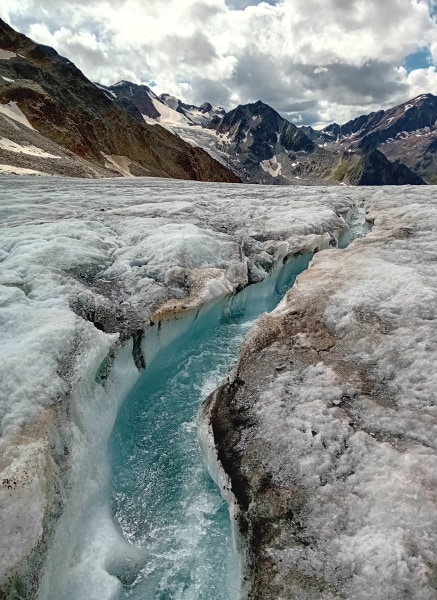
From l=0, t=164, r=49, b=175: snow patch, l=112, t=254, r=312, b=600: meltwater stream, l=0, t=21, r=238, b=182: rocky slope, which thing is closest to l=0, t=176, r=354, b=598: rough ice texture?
l=112, t=254, r=312, b=600: meltwater stream

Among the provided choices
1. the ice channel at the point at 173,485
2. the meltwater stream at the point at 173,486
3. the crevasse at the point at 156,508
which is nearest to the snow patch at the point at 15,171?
the ice channel at the point at 173,485

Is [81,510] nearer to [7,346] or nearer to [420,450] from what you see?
[7,346]

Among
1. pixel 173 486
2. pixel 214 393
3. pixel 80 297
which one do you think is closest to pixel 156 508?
pixel 173 486

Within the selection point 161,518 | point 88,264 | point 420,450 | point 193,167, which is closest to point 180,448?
point 161,518

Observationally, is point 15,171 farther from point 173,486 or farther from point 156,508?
point 156,508

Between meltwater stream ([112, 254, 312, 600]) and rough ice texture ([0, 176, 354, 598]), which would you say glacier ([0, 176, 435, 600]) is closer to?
rough ice texture ([0, 176, 354, 598])

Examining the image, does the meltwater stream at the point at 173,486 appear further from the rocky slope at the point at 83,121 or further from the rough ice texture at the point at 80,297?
the rocky slope at the point at 83,121

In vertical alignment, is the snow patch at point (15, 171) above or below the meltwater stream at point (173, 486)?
above
